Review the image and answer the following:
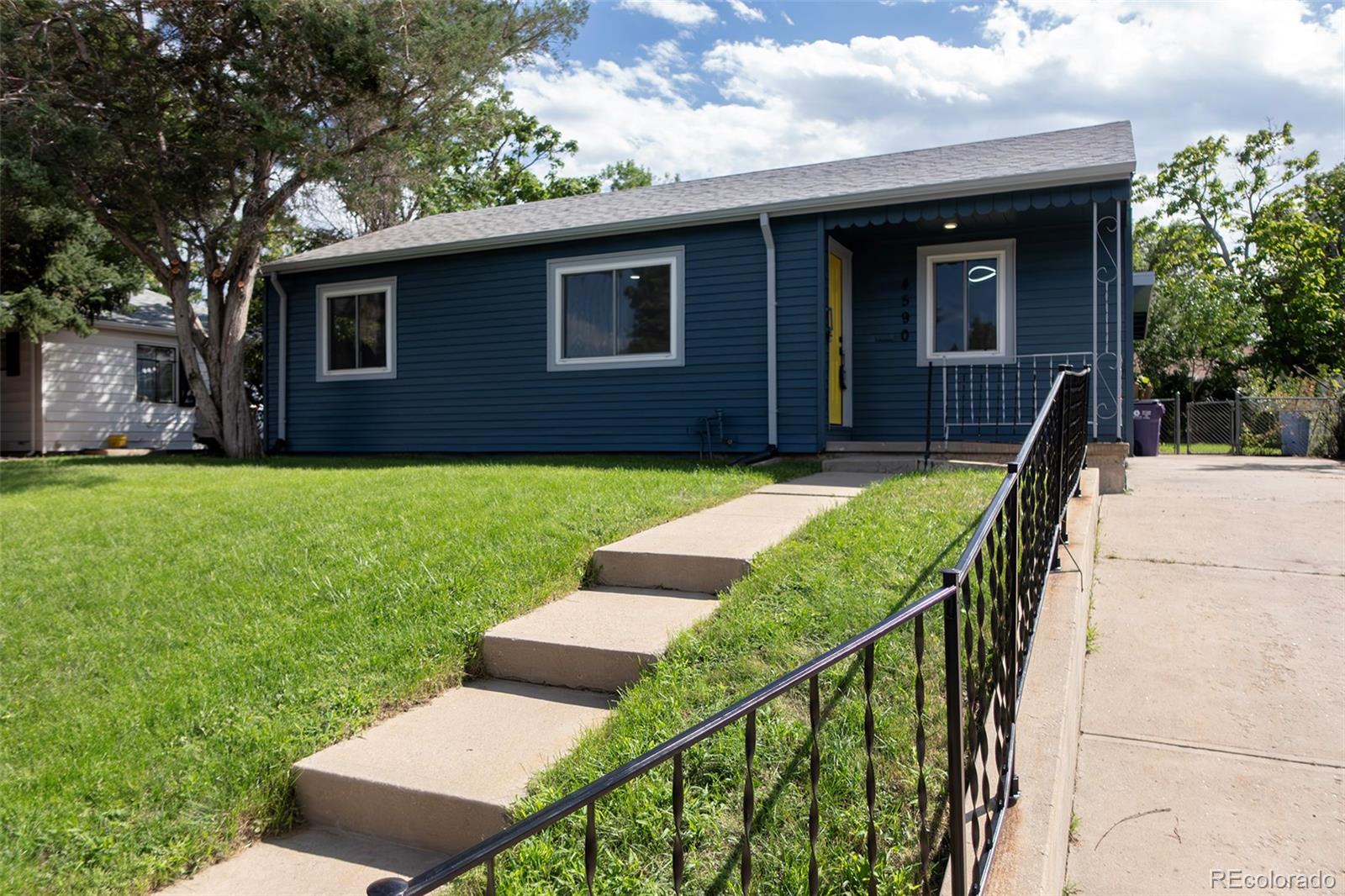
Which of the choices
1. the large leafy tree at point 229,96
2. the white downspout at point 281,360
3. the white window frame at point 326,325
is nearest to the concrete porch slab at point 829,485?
the white window frame at point 326,325

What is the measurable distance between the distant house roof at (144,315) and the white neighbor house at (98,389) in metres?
0.02

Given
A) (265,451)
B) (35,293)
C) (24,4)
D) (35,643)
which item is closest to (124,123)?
(24,4)

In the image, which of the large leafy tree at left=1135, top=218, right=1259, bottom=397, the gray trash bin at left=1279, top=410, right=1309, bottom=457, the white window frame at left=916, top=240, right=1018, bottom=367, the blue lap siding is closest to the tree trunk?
the blue lap siding

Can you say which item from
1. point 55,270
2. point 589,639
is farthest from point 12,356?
point 589,639

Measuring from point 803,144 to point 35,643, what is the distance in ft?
55.8

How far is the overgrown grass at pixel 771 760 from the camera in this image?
2094 mm

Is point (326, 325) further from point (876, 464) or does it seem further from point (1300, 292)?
point (1300, 292)

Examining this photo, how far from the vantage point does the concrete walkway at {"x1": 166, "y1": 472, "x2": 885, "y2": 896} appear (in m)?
2.48

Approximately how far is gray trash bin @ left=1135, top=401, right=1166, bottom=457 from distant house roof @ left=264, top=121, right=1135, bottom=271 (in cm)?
606

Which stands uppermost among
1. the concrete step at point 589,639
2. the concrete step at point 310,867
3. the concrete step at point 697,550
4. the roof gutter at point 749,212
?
the roof gutter at point 749,212

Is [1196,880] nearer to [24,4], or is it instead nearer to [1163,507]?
[1163,507]

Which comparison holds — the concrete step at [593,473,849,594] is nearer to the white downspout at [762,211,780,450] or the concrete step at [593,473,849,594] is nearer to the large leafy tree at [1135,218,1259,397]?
the white downspout at [762,211,780,450]

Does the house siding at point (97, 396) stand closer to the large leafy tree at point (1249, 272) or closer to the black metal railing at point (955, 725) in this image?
the black metal railing at point (955, 725)

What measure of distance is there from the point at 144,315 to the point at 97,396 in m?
2.29
